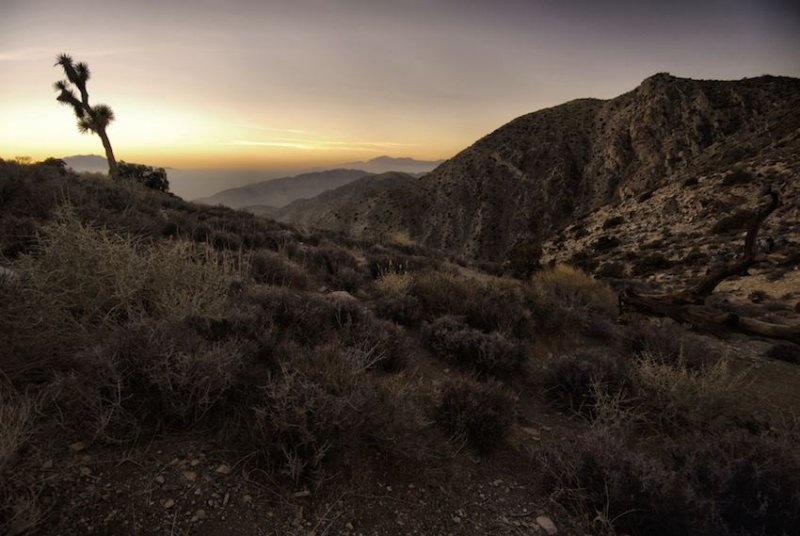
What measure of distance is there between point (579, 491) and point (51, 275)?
4828 millimetres

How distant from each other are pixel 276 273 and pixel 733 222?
21272mm

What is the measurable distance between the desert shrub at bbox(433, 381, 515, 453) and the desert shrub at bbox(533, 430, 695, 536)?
0.48 metres

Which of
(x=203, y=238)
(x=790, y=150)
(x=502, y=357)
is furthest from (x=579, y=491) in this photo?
(x=790, y=150)

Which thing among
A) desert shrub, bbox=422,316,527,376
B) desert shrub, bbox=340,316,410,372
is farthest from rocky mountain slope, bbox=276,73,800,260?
desert shrub, bbox=340,316,410,372

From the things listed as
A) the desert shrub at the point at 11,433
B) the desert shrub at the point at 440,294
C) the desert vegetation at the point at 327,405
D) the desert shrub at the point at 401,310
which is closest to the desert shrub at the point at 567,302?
the desert shrub at the point at 440,294

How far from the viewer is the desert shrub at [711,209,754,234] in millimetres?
17609

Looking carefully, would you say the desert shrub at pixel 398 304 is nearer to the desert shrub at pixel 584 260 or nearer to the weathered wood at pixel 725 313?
the weathered wood at pixel 725 313

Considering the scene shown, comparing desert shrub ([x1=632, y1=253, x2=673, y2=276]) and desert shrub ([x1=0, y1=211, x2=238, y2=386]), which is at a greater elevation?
desert shrub ([x1=0, y1=211, x2=238, y2=386])

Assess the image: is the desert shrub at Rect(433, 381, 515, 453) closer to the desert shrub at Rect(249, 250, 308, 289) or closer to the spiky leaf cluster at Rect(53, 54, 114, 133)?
the desert shrub at Rect(249, 250, 308, 289)

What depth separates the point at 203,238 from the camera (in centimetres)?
973

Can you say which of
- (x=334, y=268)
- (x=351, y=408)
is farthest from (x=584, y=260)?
(x=351, y=408)

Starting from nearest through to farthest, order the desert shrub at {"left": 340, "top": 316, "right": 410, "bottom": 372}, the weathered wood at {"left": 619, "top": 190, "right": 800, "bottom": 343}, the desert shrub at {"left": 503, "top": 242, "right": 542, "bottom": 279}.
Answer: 1. the desert shrub at {"left": 340, "top": 316, "right": 410, "bottom": 372}
2. the weathered wood at {"left": 619, "top": 190, "right": 800, "bottom": 343}
3. the desert shrub at {"left": 503, "top": 242, "right": 542, "bottom": 279}

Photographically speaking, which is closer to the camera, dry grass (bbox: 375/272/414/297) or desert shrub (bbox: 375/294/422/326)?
desert shrub (bbox: 375/294/422/326)

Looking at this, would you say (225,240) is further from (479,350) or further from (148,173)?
(148,173)
